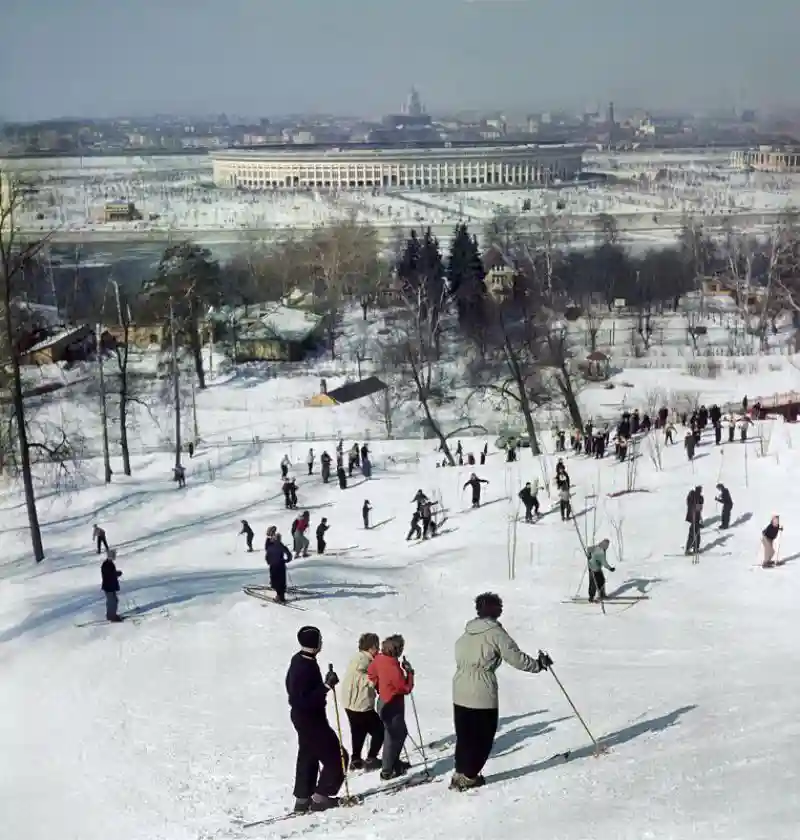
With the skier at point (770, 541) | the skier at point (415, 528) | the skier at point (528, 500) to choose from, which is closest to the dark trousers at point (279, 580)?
the skier at point (415, 528)

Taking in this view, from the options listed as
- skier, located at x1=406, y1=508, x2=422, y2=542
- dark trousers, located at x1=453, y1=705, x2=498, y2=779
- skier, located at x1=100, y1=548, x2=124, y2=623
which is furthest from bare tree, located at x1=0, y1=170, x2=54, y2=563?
dark trousers, located at x1=453, y1=705, x2=498, y2=779

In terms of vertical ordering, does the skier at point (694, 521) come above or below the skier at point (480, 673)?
below

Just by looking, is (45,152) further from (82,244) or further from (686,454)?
(82,244)

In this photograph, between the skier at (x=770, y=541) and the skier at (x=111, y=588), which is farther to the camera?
the skier at (x=770, y=541)

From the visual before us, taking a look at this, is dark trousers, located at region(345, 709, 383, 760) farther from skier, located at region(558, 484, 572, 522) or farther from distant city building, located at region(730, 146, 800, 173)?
distant city building, located at region(730, 146, 800, 173)

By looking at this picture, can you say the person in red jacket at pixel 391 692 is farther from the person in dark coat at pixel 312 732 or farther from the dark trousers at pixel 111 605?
the dark trousers at pixel 111 605

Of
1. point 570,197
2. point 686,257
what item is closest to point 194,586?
point 686,257
